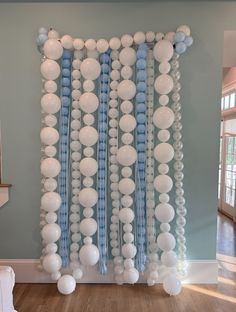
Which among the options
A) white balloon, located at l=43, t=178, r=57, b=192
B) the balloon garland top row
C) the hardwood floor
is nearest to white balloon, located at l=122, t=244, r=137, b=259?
the balloon garland top row

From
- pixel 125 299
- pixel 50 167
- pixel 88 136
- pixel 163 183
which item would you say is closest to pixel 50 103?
pixel 88 136

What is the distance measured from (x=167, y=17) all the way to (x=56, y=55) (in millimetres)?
1021

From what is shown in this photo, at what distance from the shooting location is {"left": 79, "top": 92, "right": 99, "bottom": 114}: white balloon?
227cm

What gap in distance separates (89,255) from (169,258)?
68cm

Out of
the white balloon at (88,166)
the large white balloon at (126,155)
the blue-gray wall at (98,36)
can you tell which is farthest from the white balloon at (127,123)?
the blue-gray wall at (98,36)

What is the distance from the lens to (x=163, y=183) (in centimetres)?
229

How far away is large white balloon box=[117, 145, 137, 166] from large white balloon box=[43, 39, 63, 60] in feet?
3.09

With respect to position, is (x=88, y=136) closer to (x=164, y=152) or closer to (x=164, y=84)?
(x=164, y=152)

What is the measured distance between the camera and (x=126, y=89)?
2.27 meters

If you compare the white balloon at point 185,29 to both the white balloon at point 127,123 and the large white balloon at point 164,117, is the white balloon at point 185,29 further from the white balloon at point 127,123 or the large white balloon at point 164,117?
the white balloon at point 127,123

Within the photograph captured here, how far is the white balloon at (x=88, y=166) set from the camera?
90.0 inches

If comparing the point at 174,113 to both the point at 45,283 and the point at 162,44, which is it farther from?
the point at 45,283

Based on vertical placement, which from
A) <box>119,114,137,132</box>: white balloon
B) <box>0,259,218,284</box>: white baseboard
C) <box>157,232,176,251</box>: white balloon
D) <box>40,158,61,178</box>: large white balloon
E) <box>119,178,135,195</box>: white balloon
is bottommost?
<box>0,259,218,284</box>: white baseboard

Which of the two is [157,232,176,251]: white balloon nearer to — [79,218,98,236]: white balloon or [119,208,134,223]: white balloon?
[119,208,134,223]: white balloon
